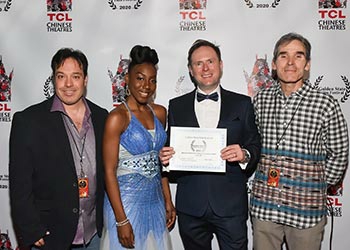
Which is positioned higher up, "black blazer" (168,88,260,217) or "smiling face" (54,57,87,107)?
"smiling face" (54,57,87,107)

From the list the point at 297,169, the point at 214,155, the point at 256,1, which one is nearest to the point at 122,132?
the point at 214,155

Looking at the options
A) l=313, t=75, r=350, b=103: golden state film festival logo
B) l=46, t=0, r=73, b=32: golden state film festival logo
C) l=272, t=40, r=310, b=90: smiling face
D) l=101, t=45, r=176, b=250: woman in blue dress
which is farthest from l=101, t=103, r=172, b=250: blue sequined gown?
l=313, t=75, r=350, b=103: golden state film festival logo

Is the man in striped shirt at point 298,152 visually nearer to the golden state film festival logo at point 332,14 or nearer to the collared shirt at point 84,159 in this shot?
the golden state film festival logo at point 332,14

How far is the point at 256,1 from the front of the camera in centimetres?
300

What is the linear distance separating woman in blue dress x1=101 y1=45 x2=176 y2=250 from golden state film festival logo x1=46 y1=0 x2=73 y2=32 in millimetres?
1058

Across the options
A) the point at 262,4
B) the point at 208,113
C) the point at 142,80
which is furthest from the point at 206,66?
the point at 262,4

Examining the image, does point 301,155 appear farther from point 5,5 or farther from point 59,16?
point 5,5

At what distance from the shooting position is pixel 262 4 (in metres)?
3.00

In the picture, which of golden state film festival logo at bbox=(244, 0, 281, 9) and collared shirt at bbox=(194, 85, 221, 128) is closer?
collared shirt at bbox=(194, 85, 221, 128)

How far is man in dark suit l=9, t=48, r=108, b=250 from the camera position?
2172 mm

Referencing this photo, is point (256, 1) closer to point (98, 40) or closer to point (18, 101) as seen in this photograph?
point (98, 40)

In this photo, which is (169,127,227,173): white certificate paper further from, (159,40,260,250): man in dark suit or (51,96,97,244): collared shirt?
(51,96,97,244): collared shirt

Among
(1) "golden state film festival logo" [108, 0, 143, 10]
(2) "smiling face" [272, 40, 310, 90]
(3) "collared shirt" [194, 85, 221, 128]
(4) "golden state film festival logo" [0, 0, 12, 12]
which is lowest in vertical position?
(3) "collared shirt" [194, 85, 221, 128]

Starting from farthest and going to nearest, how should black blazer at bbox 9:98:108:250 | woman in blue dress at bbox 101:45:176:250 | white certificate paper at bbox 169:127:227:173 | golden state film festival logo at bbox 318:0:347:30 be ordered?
golden state film festival logo at bbox 318:0:347:30 < white certificate paper at bbox 169:127:227:173 < woman in blue dress at bbox 101:45:176:250 < black blazer at bbox 9:98:108:250
